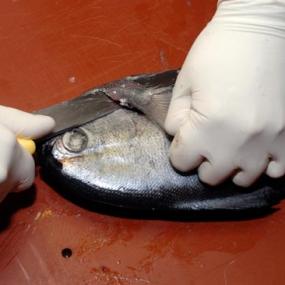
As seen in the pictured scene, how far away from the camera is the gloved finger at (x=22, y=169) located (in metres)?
1.54

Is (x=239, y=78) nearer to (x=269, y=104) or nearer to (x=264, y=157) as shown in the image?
(x=269, y=104)

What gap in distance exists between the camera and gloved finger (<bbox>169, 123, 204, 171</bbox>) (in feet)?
5.24

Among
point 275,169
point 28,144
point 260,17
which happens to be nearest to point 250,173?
point 275,169

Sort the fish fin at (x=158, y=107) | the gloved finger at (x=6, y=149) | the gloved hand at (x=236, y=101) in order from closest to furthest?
the gloved finger at (x=6, y=149), the gloved hand at (x=236, y=101), the fish fin at (x=158, y=107)

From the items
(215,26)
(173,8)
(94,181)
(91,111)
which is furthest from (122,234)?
(173,8)

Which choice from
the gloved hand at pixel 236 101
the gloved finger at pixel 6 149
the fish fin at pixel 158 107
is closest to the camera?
the gloved finger at pixel 6 149

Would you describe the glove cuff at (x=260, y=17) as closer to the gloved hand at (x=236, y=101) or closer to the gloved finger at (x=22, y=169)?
the gloved hand at (x=236, y=101)

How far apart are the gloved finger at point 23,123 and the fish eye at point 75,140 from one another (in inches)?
2.8

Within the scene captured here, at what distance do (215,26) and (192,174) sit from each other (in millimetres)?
392

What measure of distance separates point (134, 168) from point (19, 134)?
1.00ft

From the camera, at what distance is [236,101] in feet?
5.17

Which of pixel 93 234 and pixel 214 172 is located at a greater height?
pixel 214 172

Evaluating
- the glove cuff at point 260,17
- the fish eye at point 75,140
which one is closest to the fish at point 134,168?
the fish eye at point 75,140

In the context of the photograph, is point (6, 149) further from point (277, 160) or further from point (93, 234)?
point (277, 160)
